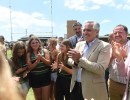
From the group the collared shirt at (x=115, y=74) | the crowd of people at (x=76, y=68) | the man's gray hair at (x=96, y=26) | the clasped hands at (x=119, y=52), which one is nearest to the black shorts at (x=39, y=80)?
the crowd of people at (x=76, y=68)

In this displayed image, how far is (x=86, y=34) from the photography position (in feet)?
15.8

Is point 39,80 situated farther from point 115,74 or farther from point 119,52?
point 119,52

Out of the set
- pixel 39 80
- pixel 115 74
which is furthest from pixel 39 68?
pixel 115 74

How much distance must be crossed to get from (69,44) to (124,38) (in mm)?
1555

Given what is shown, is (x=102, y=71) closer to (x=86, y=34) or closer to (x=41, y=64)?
(x=86, y=34)

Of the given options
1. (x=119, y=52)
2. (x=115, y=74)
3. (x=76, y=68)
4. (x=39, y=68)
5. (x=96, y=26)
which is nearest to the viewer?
(x=119, y=52)

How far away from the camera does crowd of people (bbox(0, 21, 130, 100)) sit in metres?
4.17

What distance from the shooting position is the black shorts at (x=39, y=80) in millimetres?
6734

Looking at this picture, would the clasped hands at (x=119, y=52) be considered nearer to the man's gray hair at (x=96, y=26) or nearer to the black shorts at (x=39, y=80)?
the man's gray hair at (x=96, y=26)

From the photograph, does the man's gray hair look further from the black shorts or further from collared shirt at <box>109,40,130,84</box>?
the black shorts

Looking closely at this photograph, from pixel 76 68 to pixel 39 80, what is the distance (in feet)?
6.32

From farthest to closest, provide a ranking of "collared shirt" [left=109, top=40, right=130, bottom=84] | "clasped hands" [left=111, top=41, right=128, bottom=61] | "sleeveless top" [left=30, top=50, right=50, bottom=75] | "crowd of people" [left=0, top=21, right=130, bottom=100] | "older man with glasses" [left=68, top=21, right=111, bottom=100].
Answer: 1. "sleeveless top" [left=30, top=50, right=50, bottom=75]
2. "collared shirt" [left=109, top=40, right=130, bottom=84]
3. "older man with glasses" [left=68, top=21, right=111, bottom=100]
4. "clasped hands" [left=111, top=41, right=128, bottom=61]
5. "crowd of people" [left=0, top=21, right=130, bottom=100]

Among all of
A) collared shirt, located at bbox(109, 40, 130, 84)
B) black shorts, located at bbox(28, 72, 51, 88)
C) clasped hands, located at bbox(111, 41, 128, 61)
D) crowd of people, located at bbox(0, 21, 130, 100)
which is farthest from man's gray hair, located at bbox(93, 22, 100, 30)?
black shorts, located at bbox(28, 72, 51, 88)

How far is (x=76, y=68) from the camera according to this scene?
16.5ft
